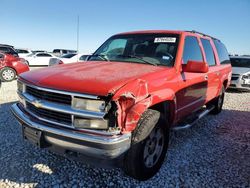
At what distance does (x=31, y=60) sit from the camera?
21766 millimetres

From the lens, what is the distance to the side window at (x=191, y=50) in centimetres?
379

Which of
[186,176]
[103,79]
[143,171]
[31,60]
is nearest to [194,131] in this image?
[186,176]

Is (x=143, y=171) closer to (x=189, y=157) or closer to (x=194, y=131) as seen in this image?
(x=189, y=157)

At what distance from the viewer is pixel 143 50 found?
3879 millimetres

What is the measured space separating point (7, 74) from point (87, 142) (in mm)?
10047

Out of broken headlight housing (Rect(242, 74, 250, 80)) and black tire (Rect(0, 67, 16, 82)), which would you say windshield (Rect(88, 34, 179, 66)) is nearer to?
broken headlight housing (Rect(242, 74, 250, 80))

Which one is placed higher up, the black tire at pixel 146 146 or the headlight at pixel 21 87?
the headlight at pixel 21 87

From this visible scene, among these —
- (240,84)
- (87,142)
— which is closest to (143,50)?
(87,142)

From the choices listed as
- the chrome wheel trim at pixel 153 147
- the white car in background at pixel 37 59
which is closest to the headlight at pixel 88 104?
the chrome wheel trim at pixel 153 147

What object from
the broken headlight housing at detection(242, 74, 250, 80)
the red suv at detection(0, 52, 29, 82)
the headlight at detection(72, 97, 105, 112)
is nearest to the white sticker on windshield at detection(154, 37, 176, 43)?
the headlight at detection(72, 97, 105, 112)

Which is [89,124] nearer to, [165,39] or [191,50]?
[165,39]

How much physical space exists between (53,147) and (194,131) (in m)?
3.19

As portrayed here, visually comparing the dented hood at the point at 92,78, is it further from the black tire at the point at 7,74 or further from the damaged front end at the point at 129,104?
the black tire at the point at 7,74

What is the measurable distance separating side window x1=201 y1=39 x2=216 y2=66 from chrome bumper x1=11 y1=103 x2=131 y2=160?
10.0ft
